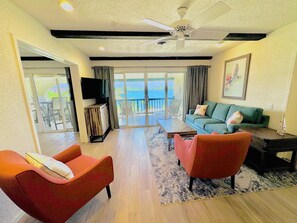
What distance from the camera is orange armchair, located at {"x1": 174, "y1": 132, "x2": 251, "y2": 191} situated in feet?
4.61

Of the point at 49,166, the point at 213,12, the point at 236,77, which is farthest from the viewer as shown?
the point at 236,77

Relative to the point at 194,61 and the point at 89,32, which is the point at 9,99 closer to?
the point at 89,32

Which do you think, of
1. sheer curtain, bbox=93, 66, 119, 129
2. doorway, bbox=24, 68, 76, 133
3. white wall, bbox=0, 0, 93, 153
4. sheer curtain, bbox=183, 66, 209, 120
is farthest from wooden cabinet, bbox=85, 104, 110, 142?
sheer curtain, bbox=183, 66, 209, 120

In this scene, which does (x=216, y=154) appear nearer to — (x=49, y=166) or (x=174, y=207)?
(x=174, y=207)

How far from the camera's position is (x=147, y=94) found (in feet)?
14.6

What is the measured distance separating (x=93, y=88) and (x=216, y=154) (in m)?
3.29

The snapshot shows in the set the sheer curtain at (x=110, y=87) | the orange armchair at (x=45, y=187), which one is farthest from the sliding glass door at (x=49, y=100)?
the orange armchair at (x=45, y=187)

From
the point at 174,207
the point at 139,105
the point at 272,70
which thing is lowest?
the point at 174,207

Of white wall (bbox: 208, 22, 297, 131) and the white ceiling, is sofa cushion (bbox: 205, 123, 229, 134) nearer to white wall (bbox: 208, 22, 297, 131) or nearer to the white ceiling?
white wall (bbox: 208, 22, 297, 131)

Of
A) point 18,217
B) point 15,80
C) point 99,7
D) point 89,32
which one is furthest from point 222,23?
point 18,217

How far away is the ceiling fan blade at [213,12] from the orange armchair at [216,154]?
50.5 inches

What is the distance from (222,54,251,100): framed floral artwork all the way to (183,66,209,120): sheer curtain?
30.9 inches

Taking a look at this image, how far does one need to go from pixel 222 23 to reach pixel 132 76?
115 inches

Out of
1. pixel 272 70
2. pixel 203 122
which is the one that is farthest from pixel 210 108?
pixel 272 70
